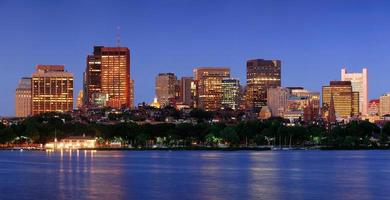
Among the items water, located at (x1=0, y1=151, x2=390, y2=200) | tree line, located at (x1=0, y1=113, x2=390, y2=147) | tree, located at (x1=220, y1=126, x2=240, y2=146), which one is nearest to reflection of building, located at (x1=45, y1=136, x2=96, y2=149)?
tree line, located at (x1=0, y1=113, x2=390, y2=147)

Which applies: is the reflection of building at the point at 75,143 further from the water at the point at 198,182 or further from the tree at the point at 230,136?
the water at the point at 198,182

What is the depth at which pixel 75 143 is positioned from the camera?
175250 millimetres

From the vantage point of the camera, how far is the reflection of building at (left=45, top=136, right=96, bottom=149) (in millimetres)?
172625

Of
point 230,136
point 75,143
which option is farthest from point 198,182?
point 75,143

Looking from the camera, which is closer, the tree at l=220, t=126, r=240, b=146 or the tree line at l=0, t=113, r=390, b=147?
the tree at l=220, t=126, r=240, b=146

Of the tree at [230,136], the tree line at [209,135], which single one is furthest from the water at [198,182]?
the tree line at [209,135]

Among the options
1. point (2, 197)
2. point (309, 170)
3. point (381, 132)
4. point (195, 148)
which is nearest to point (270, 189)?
point (2, 197)

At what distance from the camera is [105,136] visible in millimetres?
172750

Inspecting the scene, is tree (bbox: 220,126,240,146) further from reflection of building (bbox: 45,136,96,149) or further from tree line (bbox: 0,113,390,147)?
reflection of building (bbox: 45,136,96,149)

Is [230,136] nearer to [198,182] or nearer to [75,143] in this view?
[75,143]

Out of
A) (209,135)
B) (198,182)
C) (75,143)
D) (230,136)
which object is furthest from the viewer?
(75,143)

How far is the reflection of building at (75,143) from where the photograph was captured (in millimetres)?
172625

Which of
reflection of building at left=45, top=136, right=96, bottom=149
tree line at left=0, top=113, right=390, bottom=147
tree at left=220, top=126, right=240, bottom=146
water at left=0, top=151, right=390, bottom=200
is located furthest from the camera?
reflection of building at left=45, top=136, right=96, bottom=149

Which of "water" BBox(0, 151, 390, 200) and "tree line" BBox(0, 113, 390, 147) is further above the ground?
"tree line" BBox(0, 113, 390, 147)
